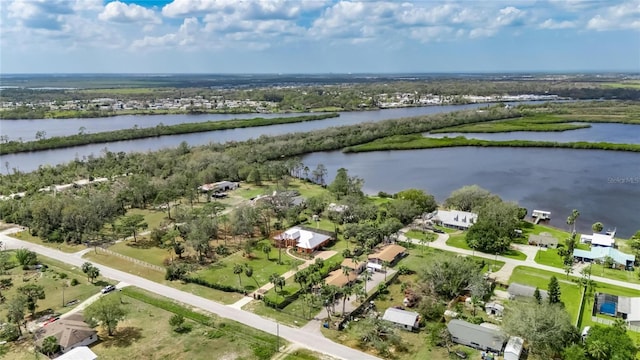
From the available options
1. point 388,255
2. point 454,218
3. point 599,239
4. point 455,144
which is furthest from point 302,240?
point 455,144

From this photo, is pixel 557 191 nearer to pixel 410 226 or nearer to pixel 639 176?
pixel 639 176

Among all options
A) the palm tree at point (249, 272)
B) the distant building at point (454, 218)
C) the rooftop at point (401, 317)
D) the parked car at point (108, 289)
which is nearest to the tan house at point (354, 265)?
the rooftop at point (401, 317)

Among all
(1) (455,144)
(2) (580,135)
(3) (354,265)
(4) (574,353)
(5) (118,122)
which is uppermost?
(5) (118,122)

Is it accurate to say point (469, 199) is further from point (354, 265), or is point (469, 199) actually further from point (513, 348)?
point (513, 348)

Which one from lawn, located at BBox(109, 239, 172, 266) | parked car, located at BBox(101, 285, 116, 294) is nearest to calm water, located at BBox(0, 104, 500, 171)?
lawn, located at BBox(109, 239, 172, 266)

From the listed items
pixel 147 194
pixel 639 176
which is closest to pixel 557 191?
pixel 639 176

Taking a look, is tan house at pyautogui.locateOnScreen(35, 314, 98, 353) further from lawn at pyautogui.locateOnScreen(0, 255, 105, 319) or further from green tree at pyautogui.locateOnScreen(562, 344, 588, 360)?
green tree at pyautogui.locateOnScreen(562, 344, 588, 360)

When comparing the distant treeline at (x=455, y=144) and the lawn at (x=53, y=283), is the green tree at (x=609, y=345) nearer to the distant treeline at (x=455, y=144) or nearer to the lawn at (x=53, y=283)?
the lawn at (x=53, y=283)
